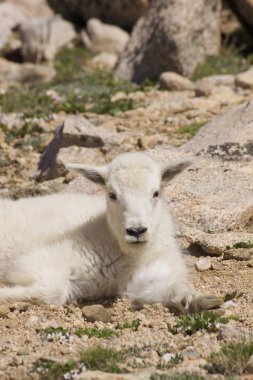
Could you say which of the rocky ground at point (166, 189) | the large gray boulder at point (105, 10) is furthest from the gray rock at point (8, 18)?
the rocky ground at point (166, 189)

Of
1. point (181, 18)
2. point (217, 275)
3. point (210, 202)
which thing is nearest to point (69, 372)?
point (217, 275)

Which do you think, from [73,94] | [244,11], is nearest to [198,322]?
[73,94]

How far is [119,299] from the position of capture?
9.24 meters

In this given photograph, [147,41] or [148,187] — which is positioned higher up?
[148,187]

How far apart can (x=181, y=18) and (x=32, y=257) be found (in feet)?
42.7

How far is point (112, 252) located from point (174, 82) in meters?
11.0

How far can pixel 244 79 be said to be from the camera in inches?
766

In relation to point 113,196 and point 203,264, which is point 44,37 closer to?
point 203,264

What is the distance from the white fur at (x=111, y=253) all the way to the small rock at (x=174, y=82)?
33.4 feet

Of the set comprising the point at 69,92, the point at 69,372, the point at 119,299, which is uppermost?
the point at 69,372

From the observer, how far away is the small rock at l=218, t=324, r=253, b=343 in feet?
24.8

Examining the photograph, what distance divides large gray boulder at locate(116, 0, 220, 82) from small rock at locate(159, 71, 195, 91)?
3.18 ft

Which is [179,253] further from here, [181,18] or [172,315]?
[181,18]

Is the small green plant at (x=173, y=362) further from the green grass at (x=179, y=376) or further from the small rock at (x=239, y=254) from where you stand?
the small rock at (x=239, y=254)
